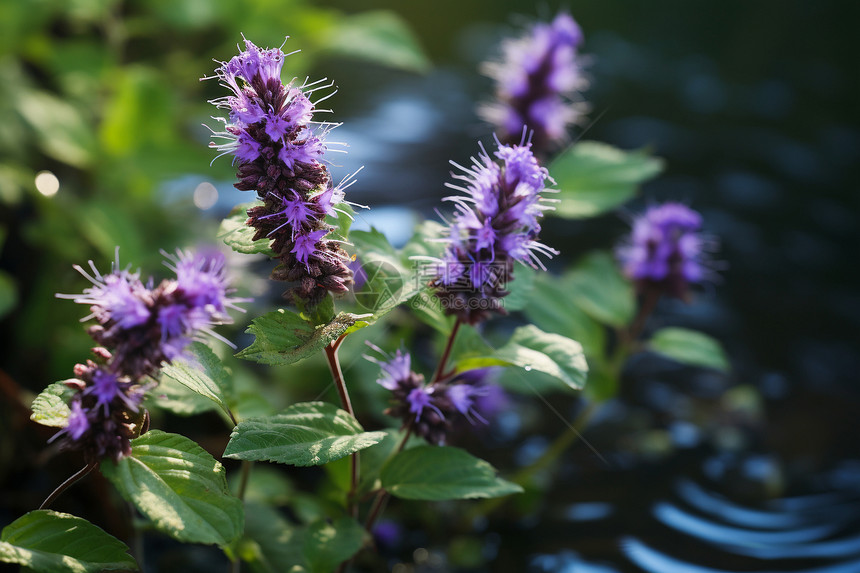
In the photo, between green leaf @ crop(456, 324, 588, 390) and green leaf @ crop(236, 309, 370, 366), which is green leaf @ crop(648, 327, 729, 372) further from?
green leaf @ crop(236, 309, 370, 366)

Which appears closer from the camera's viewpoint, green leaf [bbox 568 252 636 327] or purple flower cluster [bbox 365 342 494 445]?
purple flower cluster [bbox 365 342 494 445]

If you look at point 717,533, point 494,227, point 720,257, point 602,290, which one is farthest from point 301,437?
point 720,257

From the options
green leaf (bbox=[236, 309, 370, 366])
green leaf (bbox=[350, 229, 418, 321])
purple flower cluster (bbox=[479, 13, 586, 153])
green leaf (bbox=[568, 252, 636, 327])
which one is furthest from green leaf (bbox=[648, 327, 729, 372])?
green leaf (bbox=[236, 309, 370, 366])

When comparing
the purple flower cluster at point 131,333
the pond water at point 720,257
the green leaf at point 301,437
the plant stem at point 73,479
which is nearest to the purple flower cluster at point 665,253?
the pond water at point 720,257

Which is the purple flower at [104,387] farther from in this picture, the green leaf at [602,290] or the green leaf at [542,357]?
the green leaf at [602,290]

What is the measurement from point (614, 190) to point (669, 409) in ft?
2.20

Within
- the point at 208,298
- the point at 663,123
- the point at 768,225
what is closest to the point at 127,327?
the point at 208,298

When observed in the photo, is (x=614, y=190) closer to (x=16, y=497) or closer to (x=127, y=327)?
(x=127, y=327)

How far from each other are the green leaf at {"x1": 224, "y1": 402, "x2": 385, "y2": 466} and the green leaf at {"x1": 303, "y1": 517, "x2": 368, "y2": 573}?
0.16m

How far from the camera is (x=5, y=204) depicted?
1.91m

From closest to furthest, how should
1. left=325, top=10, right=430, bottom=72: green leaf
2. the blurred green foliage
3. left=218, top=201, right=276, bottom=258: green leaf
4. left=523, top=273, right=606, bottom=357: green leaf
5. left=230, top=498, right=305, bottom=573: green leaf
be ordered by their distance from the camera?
left=218, top=201, right=276, bottom=258: green leaf, left=230, top=498, right=305, bottom=573: green leaf, left=523, top=273, right=606, bottom=357: green leaf, the blurred green foliage, left=325, top=10, right=430, bottom=72: green leaf

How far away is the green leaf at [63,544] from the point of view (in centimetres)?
78

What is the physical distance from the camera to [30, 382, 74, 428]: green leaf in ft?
2.51

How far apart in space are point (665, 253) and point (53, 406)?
1154 millimetres
